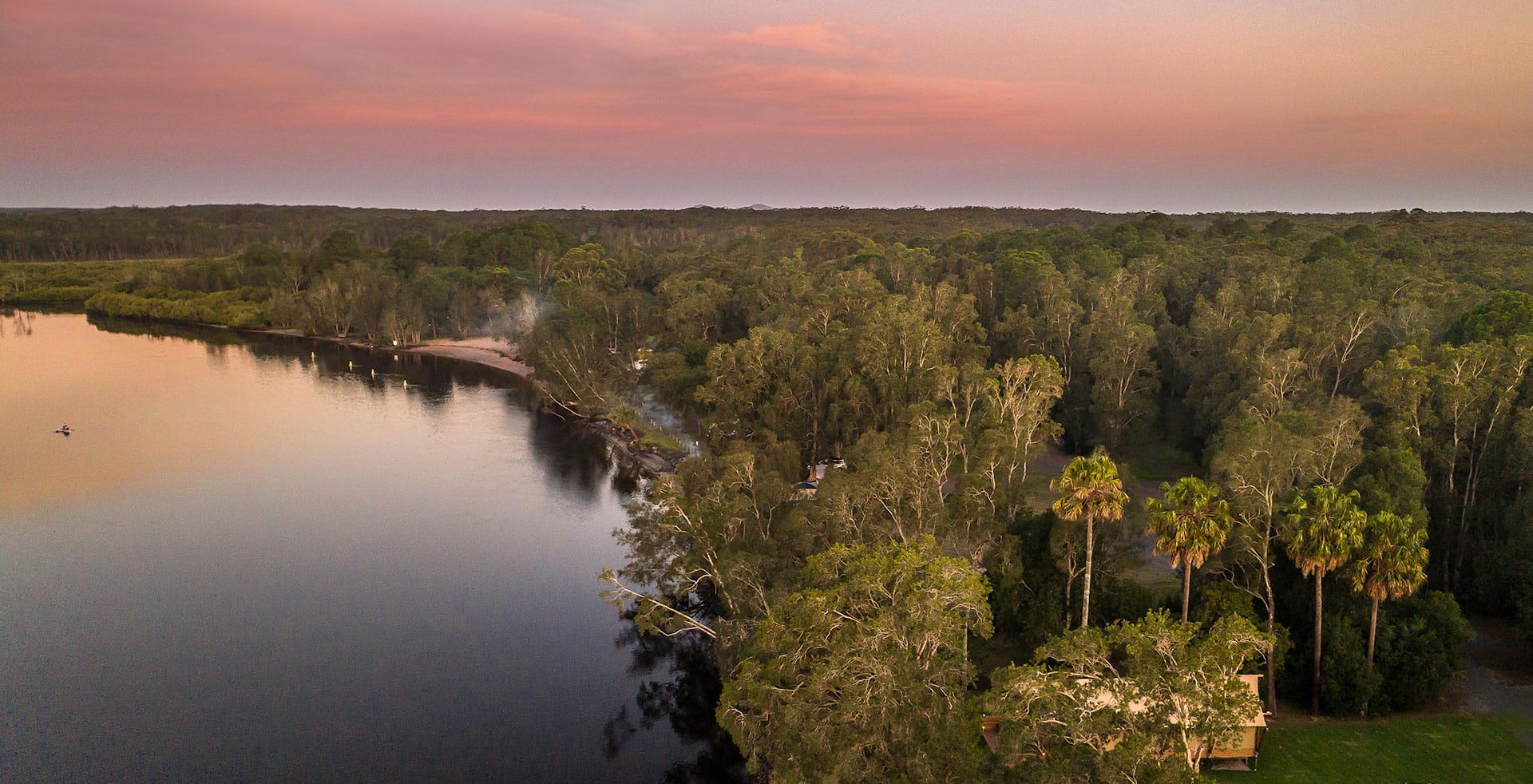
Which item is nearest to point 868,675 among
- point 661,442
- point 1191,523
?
point 1191,523

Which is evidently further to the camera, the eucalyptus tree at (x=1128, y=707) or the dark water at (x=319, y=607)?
the dark water at (x=319, y=607)

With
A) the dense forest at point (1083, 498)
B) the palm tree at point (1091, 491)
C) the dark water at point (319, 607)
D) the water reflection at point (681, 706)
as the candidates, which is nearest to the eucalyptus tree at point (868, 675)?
the dense forest at point (1083, 498)

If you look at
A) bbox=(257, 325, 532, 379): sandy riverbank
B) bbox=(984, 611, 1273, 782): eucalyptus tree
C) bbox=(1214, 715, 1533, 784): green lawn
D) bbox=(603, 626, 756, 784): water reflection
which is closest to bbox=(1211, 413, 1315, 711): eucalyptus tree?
bbox=(1214, 715, 1533, 784): green lawn

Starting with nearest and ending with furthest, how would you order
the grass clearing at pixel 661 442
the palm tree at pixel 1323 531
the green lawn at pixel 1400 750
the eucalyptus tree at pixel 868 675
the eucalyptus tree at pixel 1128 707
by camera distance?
the eucalyptus tree at pixel 1128 707, the eucalyptus tree at pixel 868 675, the green lawn at pixel 1400 750, the palm tree at pixel 1323 531, the grass clearing at pixel 661 442

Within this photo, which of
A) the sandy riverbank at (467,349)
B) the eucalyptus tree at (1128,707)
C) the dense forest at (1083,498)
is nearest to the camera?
the eucalyptus tree at (1128,707)

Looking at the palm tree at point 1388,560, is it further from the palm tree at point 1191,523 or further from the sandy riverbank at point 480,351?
the sandy riverbank at point 480,351

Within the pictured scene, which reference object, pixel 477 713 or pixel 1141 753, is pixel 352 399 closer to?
pixel 477 713

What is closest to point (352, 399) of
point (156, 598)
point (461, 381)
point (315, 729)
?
point (461, 381)
